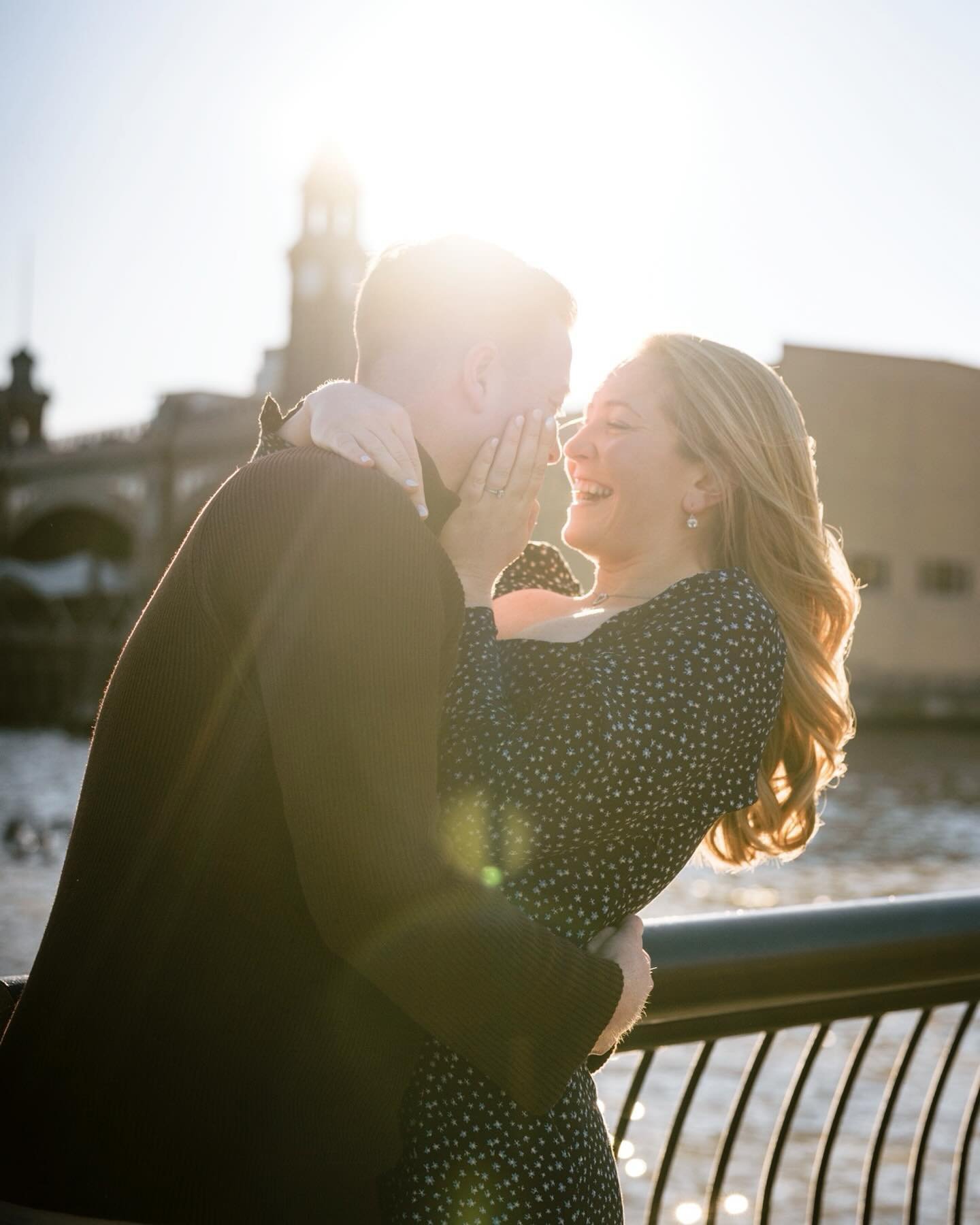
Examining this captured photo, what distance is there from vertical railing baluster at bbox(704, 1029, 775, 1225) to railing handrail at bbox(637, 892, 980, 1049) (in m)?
0.17

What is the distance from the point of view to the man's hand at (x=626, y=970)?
151 centimetres

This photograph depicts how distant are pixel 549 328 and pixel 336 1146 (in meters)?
0.95

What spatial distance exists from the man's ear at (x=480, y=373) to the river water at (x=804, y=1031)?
216 cm

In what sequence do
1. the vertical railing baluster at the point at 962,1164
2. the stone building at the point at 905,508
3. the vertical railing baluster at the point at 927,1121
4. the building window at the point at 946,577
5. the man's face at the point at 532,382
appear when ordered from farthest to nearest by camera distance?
the building window at the point at 946,577 < the stone building at the point at 905,508 < the vertical railing baluster at the point at 962,1164 < the vertical railing baluster at the point at 927,1121 < the man's face at the point at 532,382

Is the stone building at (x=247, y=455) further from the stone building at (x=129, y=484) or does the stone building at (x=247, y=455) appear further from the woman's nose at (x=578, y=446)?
the woman's nose at (x=578, y=446)

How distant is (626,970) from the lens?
5.07ft

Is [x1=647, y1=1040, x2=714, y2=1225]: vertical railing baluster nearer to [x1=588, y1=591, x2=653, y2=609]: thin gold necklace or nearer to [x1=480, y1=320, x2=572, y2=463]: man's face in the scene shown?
[x1=588, y1=591, x2=653, y2=609]: thin gold necklace

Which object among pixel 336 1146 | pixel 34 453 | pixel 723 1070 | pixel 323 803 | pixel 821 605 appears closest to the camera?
pixel 323 803

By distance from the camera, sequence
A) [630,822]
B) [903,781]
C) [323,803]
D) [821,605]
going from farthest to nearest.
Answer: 1. [903,781]
2. [821,605]
3. [630,822]
4. [323,803]

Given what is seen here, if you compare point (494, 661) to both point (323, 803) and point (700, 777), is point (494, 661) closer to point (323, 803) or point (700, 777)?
point (700, 777)

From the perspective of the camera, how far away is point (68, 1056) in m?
1.32

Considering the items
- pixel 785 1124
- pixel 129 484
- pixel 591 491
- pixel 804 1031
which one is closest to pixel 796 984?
pixel 785 1124

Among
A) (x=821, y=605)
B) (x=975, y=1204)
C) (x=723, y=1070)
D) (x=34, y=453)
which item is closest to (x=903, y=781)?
(x=723, y=1070)

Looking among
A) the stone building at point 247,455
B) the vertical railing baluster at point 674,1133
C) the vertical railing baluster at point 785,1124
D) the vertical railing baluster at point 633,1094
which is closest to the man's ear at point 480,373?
the vertical railing baluster at point 633,1094
